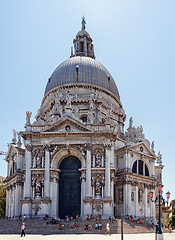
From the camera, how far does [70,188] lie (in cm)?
4619

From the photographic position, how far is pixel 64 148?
4547 cm

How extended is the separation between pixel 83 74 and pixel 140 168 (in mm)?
19448

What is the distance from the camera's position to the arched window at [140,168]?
54219 millimetres

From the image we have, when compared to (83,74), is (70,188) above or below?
below

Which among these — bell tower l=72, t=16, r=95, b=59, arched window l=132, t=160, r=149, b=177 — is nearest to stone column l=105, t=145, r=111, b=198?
arched window l=132, t=160, r=149, b=177

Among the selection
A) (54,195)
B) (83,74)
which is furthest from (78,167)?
(83,74)

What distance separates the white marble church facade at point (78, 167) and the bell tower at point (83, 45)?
49.6ft

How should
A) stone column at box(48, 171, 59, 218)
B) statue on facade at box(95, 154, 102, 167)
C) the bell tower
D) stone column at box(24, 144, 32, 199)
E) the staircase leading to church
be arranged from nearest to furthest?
the staircase leading to church, stone column at box(48, 171, 59, 218), stone column at box(24, 144, 32, 199), statue on facade at box(95, 154, 102, 167), the bell tower

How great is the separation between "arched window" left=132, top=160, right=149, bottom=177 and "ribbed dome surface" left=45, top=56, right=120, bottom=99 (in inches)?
608

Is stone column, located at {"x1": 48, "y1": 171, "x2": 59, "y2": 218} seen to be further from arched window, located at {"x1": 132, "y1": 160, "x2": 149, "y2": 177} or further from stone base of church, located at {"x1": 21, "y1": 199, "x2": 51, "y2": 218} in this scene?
arched window, located at {"x1": 132, "y1": 160, "x2": 149, "y2": 177}

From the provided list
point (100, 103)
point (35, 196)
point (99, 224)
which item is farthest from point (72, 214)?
point (100, 103)

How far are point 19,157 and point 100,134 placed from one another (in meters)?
15.3

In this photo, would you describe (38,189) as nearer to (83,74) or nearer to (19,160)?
(19,160)

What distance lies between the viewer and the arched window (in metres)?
54.2
